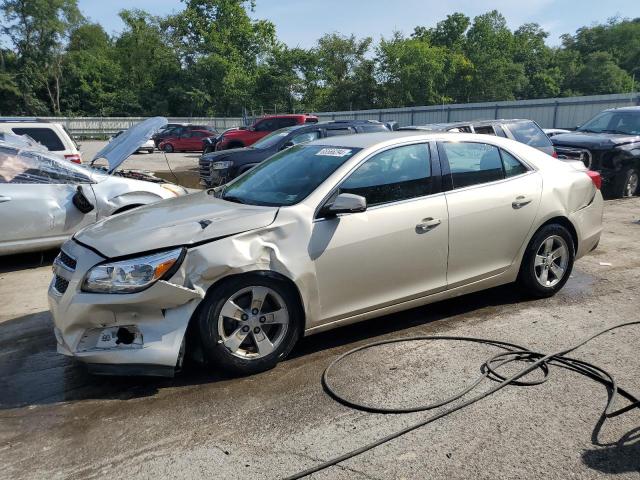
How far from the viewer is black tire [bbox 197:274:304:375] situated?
362 centimetres

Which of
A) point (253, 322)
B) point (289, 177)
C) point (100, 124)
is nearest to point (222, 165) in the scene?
point (289, 177)

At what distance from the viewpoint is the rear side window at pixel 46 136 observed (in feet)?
40.4

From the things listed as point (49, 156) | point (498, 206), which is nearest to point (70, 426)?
point (498, 206)

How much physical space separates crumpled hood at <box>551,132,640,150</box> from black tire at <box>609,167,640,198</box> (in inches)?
25.0

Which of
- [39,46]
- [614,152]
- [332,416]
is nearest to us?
[332,416]

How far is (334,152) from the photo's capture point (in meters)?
4.61

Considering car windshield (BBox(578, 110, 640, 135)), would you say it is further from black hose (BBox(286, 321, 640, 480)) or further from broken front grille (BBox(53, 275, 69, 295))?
broken front grille (BBox(53, 275, 69, 295))

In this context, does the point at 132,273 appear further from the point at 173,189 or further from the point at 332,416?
the point at 173,189

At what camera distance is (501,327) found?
463cm

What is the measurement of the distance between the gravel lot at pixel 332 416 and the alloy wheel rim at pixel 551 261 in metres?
0.49

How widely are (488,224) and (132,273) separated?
115 inches

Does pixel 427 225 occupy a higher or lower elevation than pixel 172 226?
lower

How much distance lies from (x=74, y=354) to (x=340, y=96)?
58.6 m

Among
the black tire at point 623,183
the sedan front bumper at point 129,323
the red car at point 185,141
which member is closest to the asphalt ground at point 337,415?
the sedan front bumper at point 129,323
